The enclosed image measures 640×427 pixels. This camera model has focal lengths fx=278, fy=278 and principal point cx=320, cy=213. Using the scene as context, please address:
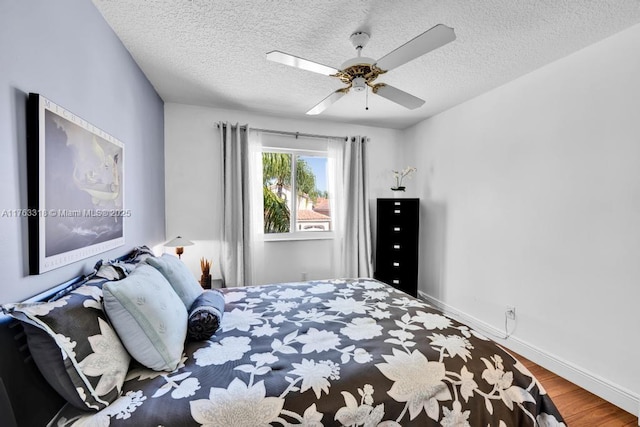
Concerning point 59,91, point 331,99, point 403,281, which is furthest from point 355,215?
point 59,91

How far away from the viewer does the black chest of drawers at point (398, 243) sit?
11.6 feet

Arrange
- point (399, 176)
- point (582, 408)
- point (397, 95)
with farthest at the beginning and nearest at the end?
point (399, 176) < point (397, 95) < point (582, 408)

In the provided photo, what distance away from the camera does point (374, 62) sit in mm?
1751

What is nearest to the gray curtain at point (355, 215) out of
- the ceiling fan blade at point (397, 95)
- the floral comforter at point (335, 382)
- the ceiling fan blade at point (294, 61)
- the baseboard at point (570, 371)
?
the baseboard at point (570, 371)

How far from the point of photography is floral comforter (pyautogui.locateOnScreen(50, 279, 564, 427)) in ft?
3.26

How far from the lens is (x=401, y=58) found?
164 centimetres

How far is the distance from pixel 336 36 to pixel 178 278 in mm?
1910

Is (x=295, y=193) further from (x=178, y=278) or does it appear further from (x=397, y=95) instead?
(x=178, y=278)

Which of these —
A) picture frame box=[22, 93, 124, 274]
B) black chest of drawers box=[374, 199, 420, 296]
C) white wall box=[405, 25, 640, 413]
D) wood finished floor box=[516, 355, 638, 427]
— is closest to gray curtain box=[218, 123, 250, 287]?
picture frame box=[22, 93, 124, 274]

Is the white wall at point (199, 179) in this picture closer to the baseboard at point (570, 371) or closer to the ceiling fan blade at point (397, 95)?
the ceiling fan blade at point (397, 95)

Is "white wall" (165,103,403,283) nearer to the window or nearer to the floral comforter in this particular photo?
the window

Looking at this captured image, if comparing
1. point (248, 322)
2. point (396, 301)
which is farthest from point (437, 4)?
point (248, 322)

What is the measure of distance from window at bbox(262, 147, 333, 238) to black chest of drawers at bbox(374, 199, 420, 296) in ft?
2.48

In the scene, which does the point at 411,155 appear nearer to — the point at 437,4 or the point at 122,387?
the point at 437,4
